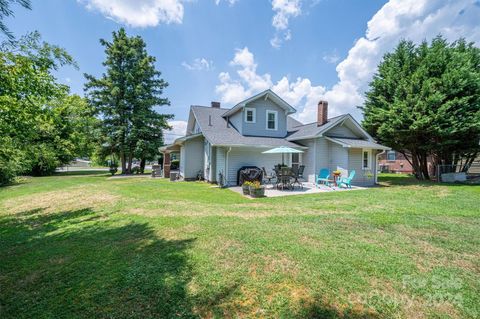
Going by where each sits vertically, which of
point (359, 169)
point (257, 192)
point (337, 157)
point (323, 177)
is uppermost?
point (337, 157)

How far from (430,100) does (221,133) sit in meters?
13.9

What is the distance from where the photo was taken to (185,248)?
442 centimetres

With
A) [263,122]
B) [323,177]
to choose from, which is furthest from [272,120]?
[323,177]

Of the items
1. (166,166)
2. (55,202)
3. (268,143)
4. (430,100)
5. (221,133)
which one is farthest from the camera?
(166,166)

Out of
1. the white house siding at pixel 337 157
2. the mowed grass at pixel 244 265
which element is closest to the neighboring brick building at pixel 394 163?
the white house siding at pixel 337 157

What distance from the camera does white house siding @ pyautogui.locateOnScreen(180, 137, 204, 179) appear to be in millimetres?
17438

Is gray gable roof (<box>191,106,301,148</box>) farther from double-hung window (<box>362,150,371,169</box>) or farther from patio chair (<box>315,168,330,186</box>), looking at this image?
double-hung window (<box>362,150,371,169</box>)

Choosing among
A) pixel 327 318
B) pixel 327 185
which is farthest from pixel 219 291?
pixel 327 185

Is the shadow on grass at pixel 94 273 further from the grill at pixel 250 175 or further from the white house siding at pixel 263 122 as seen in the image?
the white house siding at pixel 263 122

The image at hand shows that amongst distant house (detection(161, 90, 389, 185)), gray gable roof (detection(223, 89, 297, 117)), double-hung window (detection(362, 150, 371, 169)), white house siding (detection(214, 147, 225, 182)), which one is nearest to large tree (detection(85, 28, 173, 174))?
distant house (detection(161, 90, 389, 185))

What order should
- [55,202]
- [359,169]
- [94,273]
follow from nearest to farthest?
[94,273]
[55,202]
[359,169]

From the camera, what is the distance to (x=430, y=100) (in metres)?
13.9

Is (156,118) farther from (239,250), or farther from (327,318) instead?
(327,318)

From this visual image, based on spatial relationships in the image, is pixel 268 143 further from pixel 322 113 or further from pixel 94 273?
pixel 94 273
